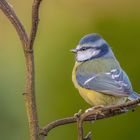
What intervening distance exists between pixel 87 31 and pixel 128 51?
419 millimetres

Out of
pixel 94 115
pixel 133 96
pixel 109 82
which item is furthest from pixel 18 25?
pixel 109 82

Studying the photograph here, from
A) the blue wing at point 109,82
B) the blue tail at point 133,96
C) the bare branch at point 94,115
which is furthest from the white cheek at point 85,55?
the bare branch at point 94,115

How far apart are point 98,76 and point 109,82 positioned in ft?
0.25

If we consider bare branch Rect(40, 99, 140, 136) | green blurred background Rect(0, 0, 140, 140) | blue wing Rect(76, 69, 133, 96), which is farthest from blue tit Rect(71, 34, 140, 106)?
green blurred background Rect(0, 0, 140, 140)

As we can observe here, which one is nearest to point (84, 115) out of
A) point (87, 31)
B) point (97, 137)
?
point (97, 137)

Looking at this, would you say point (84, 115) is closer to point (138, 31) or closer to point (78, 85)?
point (78, 85)

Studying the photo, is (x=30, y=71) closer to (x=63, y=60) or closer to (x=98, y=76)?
(x=98, y=76)

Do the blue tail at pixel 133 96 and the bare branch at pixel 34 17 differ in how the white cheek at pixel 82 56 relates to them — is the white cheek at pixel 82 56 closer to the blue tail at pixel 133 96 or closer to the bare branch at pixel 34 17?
the blue tail at pixel 133 96

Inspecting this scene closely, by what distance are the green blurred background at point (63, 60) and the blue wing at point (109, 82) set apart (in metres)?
1.11

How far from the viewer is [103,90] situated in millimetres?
1653

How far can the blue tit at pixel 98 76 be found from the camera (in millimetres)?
1622

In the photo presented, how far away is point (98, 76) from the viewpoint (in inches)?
70.2

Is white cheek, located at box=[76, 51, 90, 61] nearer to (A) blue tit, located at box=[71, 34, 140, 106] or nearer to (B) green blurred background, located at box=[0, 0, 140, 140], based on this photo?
(A) blue tit, located at box=[71, 34, 140, 106]

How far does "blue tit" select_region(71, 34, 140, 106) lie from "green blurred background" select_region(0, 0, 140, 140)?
36.9 inches
